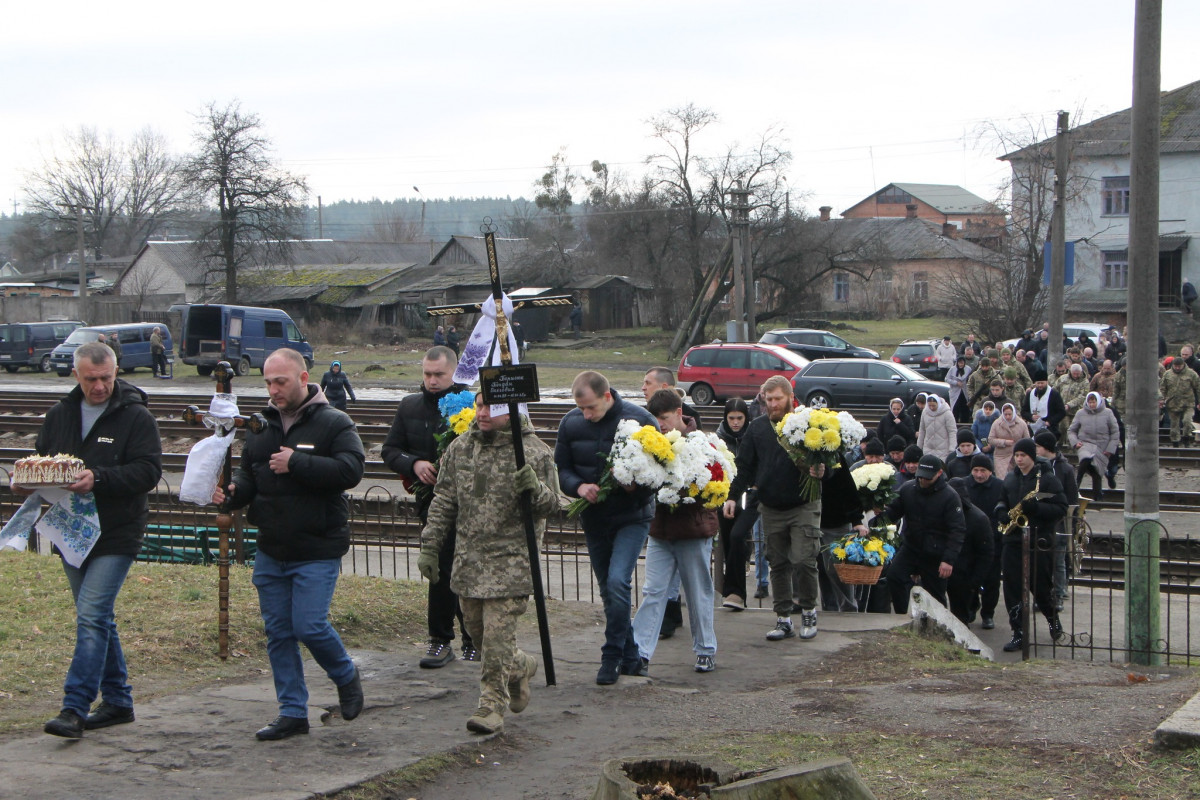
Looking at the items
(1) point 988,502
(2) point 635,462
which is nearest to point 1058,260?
(1) point 988,502

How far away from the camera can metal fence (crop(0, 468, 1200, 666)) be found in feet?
29.9

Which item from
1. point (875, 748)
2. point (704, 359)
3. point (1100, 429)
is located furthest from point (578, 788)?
point (704, 359)

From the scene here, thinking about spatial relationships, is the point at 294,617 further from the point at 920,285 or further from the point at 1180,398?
the point at 920,285

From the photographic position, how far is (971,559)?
9.92m

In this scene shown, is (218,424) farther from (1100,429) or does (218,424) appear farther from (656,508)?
(1100,429)

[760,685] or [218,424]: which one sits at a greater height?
[218,424]

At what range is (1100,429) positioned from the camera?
16.5 m

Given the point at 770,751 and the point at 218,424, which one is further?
the point at 218,424

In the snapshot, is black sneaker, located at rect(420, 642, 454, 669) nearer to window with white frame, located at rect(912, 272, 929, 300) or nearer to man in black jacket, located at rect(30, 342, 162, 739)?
man in black jacket, located at rect(30, 342, 162, 739)

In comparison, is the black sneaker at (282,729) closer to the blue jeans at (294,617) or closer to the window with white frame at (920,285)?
the blue jeans at (294,617)

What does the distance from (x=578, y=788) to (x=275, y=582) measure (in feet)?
5.90

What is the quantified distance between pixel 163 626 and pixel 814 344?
31.0 meters

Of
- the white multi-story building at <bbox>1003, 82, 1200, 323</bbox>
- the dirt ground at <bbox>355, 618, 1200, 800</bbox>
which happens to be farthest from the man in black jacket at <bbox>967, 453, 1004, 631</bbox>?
the white multi-story building at <bbox>1003, 82, 1200, 323</bbox>

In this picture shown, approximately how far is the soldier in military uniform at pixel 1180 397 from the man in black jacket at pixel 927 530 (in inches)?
489
